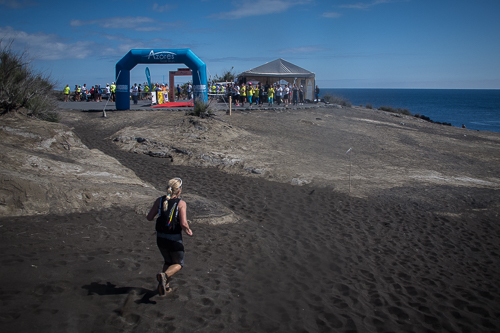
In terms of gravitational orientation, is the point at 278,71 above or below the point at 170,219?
above

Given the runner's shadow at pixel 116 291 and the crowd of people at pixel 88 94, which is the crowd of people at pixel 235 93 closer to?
the crowd of people at pixel 88 94

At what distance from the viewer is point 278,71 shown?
105 feet

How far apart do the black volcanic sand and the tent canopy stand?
Result: 23.9 meters

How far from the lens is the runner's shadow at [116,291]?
4.29 m

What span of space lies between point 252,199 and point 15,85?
8735 millimetres

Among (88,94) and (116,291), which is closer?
(116,291)

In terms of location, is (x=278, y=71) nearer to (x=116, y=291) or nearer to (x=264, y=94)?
(x=264, y=94)

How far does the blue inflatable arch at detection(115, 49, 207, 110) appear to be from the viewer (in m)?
20.3

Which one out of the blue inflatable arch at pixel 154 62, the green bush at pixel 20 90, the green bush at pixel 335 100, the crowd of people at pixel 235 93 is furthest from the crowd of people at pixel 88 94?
the green bush at pixel 335 100

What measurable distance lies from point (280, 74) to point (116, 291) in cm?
2906

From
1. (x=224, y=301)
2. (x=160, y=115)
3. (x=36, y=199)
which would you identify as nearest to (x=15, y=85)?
(x=36, y=199)

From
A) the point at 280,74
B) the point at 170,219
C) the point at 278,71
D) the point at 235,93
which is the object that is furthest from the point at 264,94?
the point at 170,219

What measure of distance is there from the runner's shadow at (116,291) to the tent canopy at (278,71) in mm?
28373

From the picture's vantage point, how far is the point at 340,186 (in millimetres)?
11352
